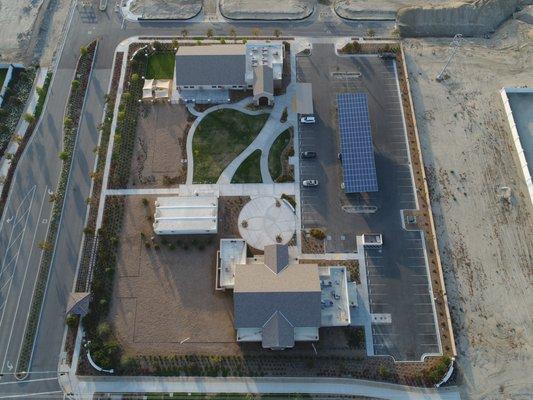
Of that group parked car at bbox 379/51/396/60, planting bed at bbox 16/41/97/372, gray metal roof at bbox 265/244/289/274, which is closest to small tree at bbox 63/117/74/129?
planting bed at bbox 16/41/97/372

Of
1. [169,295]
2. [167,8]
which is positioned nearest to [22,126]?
[167,8]

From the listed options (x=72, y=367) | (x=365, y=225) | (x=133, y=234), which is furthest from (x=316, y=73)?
(x=72, y=367)

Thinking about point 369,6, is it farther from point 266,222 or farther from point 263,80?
point 266,222

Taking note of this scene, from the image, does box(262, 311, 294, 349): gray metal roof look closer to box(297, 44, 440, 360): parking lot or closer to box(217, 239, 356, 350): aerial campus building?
box(217, 239, 356, 350): aerial campus building

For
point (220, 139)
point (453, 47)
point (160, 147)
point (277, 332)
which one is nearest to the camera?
point (277, 332)

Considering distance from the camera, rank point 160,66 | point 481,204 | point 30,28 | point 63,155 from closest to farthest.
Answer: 1. point 481,204
2. point 63,155
3. point 160,66
4. point 30,28
